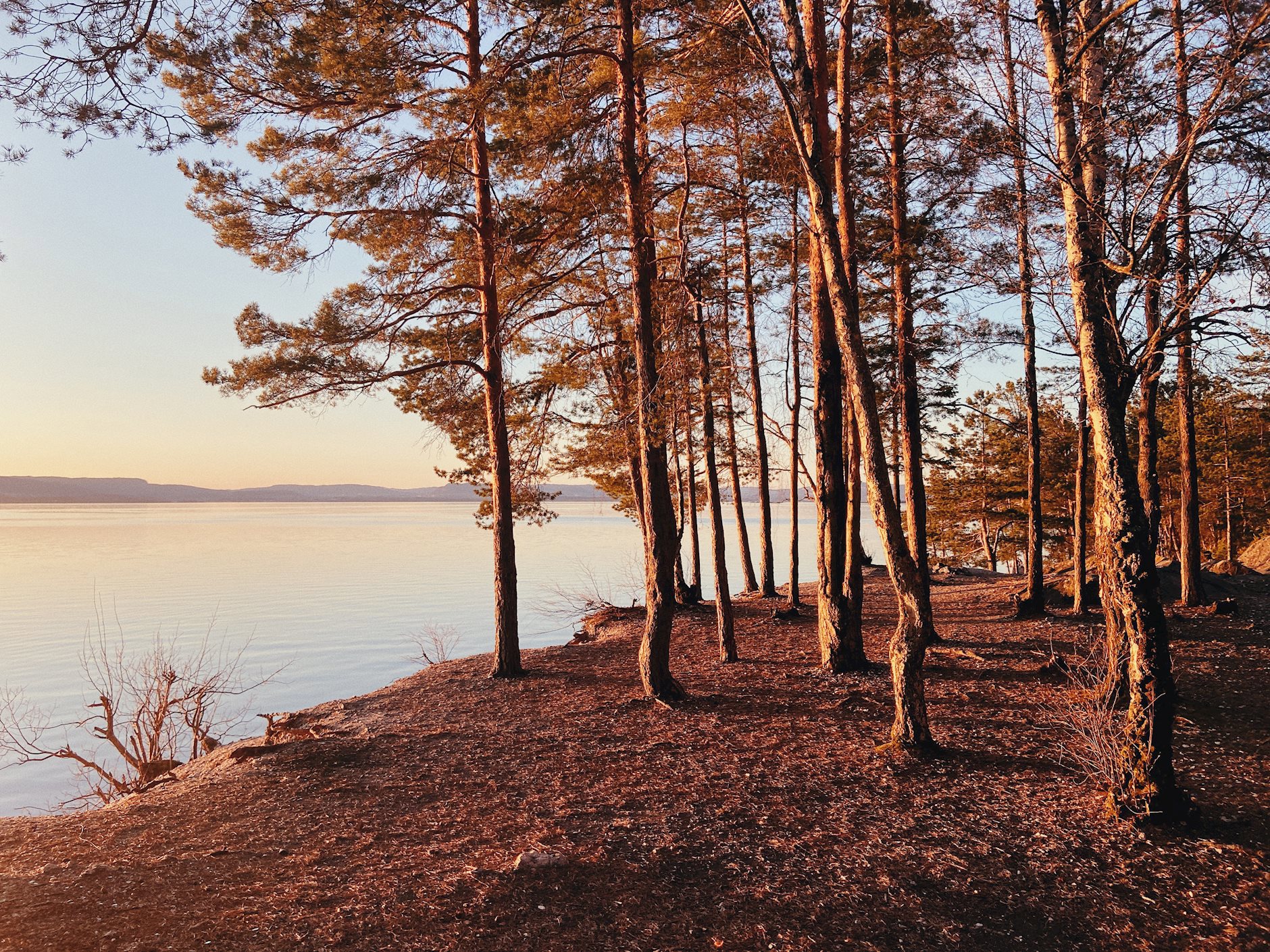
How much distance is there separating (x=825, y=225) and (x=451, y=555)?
128 ft

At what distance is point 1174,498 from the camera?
2808cm

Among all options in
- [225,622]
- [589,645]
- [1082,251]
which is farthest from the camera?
[225,622]

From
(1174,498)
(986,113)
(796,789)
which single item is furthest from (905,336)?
(1174,498)

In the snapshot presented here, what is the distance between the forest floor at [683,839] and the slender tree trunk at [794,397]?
314cm

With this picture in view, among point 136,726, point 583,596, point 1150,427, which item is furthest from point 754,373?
point 136,726

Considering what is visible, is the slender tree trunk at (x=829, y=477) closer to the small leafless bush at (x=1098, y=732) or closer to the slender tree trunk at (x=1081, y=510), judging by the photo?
the small leafless bush at (x=1098, y=732)

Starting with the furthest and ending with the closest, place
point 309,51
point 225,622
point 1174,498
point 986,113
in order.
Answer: point 1174,498
point 225,622
point 309,51
point 986,113

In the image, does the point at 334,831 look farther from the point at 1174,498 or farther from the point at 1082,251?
the point at 1174,498

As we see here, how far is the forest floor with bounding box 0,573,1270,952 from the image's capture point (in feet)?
11.3

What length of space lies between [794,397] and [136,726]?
11.2m

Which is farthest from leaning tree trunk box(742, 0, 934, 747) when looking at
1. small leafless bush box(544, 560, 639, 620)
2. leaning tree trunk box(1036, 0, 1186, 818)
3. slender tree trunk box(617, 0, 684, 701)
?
small leafless bush box(544, 560, 639, 620)

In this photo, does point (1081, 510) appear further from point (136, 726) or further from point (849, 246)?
point (136, 726)

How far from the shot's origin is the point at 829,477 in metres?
8.36

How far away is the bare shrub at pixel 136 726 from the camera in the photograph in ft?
25.0
